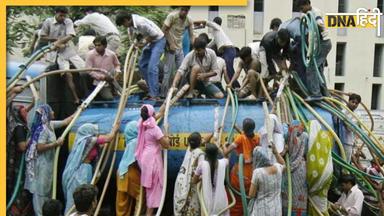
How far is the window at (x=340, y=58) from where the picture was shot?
73.5 feet

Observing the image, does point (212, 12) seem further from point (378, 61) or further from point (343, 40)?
point (378, 61)

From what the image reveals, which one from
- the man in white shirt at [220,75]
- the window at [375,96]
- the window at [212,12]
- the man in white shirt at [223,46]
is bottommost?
the window at [375,96]

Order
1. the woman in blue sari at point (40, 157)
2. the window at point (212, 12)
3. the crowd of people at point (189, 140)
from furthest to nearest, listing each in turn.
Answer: the window at point (212, 12) → the woman in blue sari at point (40, 157) → the crowd of people at point (189, 140)

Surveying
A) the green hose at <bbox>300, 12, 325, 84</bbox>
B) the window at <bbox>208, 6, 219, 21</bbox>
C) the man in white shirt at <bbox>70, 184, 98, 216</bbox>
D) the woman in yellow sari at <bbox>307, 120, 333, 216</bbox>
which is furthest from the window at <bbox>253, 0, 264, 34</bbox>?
the man in white shirt at <bbox>70, 184, 98, 216</bbox>

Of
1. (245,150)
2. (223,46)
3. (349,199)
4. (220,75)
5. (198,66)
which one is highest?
(223,46)

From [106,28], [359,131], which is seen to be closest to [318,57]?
[359,131]

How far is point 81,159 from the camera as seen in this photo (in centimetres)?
628

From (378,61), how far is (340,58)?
168cm

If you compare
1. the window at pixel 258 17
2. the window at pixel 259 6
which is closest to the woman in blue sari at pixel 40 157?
the window at pixel 258 17

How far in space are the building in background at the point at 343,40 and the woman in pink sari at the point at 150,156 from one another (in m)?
14.4

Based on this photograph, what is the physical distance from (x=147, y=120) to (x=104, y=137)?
62 centimetres

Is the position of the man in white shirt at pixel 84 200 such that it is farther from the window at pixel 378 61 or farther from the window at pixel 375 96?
the window at pixel 378 61

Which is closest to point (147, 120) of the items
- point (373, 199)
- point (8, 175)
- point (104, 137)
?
point (104, 137)

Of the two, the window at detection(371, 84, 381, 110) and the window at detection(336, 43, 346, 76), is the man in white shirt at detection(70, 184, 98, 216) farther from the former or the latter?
the window at detection(371, 84, 381, 110)
